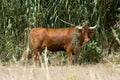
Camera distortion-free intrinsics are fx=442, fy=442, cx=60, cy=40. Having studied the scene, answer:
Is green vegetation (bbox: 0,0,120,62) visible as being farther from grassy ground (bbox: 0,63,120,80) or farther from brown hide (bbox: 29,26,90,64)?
grassy ground (bbox: 0,63,120,80)

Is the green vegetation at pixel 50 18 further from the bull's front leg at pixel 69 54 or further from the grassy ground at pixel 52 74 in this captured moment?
the grassy ground at pixel 52 74

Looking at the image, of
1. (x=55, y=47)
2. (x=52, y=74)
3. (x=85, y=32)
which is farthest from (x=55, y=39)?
(x=52, y=74)

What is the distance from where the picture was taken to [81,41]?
11.1 metres

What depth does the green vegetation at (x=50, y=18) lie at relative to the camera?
1215 centimetres

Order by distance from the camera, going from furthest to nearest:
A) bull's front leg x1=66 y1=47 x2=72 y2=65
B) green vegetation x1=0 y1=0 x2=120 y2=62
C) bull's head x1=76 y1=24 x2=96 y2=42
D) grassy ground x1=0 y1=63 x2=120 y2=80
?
green vegetation x1=0 y1=0 x2=120 y2=62 → bull's front leg x1=66 y1=47 x2=72 y2=65 → bull's head x1=76 y1=24 x2=96 y2=42 → grassy ground x1=0 y1=63 x2=120 y2=80

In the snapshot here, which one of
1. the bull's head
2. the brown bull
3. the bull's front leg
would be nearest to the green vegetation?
the brown bull

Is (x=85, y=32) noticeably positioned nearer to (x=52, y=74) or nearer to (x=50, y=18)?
(x=50, y=18)

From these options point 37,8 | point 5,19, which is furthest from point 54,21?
point 5,19

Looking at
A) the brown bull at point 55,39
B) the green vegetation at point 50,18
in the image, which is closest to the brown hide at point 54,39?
the brown bull at point 55,39

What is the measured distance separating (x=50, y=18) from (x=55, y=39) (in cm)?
123

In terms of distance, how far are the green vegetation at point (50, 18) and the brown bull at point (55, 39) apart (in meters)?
0.99

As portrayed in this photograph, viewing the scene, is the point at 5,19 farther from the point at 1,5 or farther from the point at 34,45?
the point at 34,45

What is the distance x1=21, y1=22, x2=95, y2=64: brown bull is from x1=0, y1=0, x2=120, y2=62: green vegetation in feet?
3.23

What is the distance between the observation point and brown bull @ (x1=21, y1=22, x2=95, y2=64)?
1104 cm
